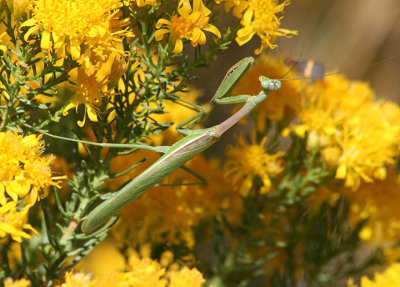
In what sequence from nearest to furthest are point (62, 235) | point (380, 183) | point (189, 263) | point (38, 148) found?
point (38, 148), point (62, 235), point (189, 263), point (380, 183)

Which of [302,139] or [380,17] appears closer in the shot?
[302,139]

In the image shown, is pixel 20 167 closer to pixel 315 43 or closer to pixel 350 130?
pixel 315 43

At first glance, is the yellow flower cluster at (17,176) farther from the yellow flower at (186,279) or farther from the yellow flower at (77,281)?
the yellow flower at (186,279)

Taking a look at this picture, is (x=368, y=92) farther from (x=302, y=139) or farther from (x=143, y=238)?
(x=143, y=238)

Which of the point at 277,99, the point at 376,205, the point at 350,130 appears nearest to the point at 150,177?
the point at 277,99

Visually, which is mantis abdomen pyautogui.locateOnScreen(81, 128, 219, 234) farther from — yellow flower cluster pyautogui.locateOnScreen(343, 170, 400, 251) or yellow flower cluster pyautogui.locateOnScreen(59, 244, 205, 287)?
yellow flower cluster pyautogui.locateOnScreen(343, 170, 400, 251)

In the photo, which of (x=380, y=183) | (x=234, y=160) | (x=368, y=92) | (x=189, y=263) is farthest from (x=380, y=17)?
(x=189, y=263)
